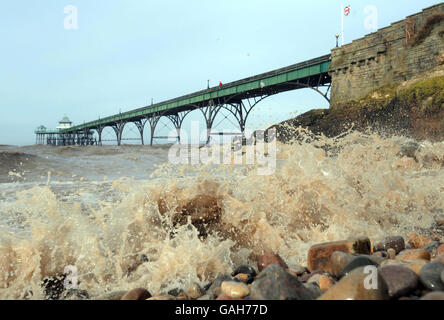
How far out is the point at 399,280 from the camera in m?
1.65

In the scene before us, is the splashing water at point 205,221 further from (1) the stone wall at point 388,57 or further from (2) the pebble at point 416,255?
(1) the stone wall at point 388,57

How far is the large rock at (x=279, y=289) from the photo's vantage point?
1.68 meters

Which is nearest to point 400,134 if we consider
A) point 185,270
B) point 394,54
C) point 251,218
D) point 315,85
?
point 394,54

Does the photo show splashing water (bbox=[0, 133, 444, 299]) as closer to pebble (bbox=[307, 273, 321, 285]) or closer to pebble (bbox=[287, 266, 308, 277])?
pebble (bbox=[287, 266, 308, 277])

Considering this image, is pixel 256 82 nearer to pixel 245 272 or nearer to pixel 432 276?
pixel 245 272

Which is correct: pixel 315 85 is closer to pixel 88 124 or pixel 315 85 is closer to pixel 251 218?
pixel 251 218

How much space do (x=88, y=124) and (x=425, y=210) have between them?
74.4 meters

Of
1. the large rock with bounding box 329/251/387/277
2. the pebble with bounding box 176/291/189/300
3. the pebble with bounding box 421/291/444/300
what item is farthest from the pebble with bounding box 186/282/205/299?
the pebble with bounding box 421/291/444/300

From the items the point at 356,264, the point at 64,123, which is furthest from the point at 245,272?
the point at 64,123

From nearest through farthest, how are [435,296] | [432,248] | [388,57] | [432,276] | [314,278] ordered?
[435,296] < [432,276] < [314,278] < [432,248] < [388,57]

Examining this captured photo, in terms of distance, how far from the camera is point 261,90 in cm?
2803

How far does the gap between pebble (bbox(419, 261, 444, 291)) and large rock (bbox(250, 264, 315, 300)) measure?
0.61 metres

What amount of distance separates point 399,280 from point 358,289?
0.34 meters

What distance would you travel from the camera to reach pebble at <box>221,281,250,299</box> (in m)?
1.81
